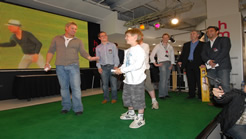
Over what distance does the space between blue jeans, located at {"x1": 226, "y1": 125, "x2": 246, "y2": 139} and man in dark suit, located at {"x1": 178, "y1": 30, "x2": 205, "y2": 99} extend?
2.06 meters

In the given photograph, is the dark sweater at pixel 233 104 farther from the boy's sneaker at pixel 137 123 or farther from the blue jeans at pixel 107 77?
the blue jeans at pixel 107 77

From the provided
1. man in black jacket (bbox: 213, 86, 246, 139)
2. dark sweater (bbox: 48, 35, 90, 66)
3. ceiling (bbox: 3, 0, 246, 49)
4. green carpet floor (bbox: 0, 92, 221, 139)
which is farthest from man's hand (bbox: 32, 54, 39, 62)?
man in black jacket (bbox: 213, 86, 246, 139)

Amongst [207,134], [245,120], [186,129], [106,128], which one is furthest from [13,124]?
[245,120]

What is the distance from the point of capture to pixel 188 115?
88.4 inches

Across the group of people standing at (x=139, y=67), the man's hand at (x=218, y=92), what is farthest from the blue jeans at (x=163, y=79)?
the man's hand at (x=218, y=92)

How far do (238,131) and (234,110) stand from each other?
7.9 inches

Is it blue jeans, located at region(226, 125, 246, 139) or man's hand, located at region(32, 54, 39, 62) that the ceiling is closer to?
man's hand, located at region(32, 54, 39, 62)

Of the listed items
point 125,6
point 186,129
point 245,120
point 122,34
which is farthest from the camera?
point 122,34

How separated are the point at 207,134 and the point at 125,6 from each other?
23.0 ft

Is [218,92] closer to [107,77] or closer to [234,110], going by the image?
[234,110]

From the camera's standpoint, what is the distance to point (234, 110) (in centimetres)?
138

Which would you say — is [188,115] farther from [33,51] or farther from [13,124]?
[33,51]

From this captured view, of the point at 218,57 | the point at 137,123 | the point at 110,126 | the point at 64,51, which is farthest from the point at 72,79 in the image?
the point at 218,57

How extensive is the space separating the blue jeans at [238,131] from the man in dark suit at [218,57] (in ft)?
4.31
